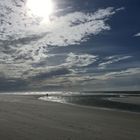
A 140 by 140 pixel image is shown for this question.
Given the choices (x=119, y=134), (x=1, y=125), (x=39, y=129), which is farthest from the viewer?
(x=1, y=125)

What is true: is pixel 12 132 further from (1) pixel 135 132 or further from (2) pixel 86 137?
(1) pixel 135 132

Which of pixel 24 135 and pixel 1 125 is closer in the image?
pixel 24 135

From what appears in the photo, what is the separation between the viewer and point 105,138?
48.8 feet

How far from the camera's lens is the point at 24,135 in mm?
15359

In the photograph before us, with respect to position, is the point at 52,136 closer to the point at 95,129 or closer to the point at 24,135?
the point at 24,135

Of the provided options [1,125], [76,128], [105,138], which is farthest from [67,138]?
[1,125]

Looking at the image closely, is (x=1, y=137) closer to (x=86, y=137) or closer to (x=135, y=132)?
(x=86, y=137)

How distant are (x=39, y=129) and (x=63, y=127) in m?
1.79

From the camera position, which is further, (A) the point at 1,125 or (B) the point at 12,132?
(A) the point at 1,125

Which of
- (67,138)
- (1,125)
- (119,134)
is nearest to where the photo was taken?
(67,138)

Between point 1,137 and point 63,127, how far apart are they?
4.87 m

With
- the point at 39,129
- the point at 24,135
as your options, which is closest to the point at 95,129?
the point at 39,129

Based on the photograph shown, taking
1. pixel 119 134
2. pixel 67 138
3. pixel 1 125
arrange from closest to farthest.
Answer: pixel 67 138, pixel 119 134, pixel 1 125

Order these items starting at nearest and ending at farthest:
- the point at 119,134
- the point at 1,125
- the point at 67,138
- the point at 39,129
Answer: the point at 67,138
the point at 119,134
the point at 39,129
the point at 1,125
